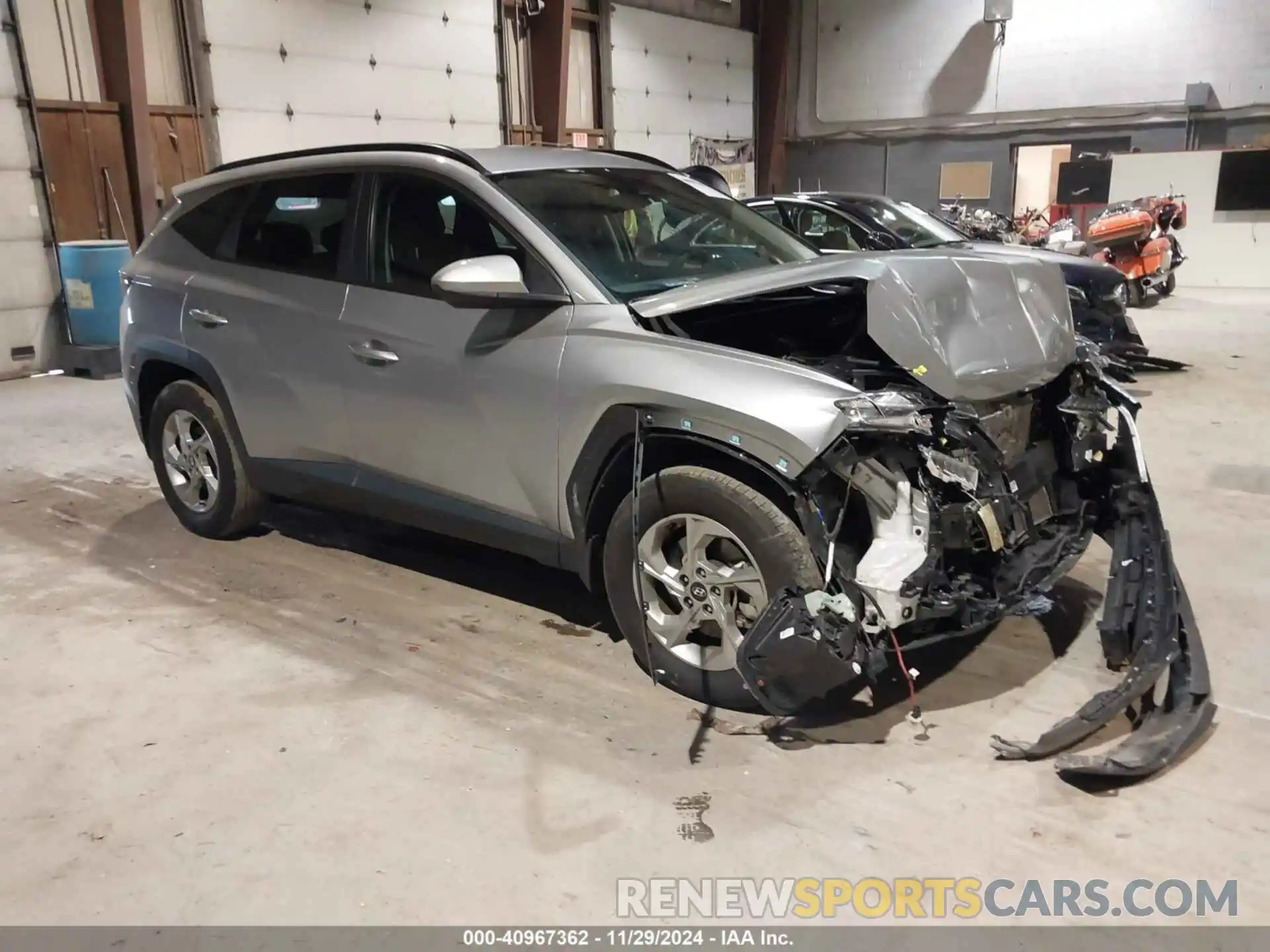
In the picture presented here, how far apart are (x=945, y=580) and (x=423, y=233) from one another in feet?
7.12

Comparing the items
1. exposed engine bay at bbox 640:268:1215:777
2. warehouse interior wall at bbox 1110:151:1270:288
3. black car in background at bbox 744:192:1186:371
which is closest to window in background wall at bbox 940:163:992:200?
warehouse interior wall at bbox 1110:151:1270:288

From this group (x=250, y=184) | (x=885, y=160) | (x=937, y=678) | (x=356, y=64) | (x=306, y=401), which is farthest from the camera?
(x=885, y=160)

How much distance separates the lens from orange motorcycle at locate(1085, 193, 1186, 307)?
1176 cm

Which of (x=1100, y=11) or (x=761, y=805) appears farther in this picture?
(x=1100, y=11)

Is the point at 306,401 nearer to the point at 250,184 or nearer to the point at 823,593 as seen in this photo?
the point at 250,184

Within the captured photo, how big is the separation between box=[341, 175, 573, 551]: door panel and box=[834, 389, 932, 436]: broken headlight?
0.98 meters

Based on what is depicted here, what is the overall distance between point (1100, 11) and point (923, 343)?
693 inches

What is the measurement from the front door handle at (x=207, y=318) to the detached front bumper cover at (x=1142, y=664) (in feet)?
11.0

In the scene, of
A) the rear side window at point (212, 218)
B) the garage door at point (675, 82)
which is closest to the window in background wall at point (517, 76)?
the garage door at point (675, 82)

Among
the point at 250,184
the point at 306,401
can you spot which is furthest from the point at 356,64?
the point at 306,401

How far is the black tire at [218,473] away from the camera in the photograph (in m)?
4.38

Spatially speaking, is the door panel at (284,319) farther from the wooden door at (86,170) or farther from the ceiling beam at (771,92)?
the ceiling beam at (771,92)

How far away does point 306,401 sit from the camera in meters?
3.90

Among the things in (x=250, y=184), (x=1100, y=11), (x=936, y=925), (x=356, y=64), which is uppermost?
(x=1100, y=11)
